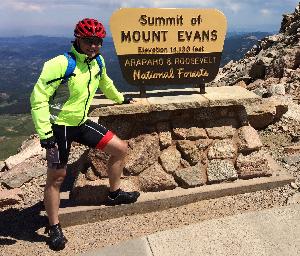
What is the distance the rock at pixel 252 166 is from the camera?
6.59 meters

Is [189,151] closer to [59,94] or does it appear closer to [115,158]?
[115,158]

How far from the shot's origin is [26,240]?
565 cm

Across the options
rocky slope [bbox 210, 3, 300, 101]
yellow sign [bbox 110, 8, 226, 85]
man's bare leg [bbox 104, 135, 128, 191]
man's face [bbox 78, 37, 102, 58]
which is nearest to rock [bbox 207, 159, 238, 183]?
yellow sign [bbox 110, 8, 226, 85]

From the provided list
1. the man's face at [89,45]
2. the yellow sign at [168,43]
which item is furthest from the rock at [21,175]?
the man's face at [89,45]

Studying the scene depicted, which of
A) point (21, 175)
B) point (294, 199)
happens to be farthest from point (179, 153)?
point (21, 175)

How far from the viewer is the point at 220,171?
6.52 meters

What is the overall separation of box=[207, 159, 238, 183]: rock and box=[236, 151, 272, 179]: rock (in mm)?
133

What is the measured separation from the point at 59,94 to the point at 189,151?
245 cm

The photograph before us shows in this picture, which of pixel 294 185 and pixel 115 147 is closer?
pixel 115 147

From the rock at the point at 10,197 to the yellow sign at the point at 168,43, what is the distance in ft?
9.45

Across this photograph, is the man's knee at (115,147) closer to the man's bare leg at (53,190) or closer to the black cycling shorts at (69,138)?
the black cycling shorts at (69,138)

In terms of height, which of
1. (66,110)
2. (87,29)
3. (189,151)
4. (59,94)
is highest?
(87,29)

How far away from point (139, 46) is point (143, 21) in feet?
1.29

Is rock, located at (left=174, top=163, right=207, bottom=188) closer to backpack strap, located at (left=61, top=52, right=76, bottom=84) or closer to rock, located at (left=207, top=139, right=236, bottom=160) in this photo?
rock, located at (left=207, top=139, right=236, bottom=160)
